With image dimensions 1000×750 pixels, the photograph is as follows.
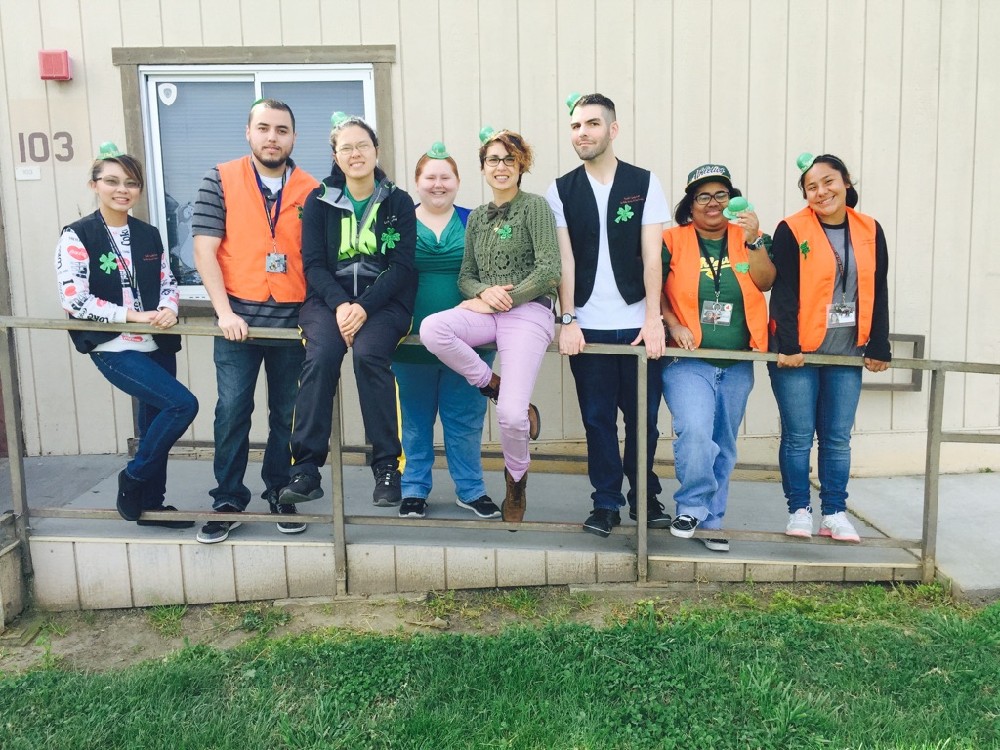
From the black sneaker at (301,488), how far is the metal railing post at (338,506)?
22 centimetres

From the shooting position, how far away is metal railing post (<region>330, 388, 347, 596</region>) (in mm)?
3426

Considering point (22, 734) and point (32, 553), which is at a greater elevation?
point (32, 553)

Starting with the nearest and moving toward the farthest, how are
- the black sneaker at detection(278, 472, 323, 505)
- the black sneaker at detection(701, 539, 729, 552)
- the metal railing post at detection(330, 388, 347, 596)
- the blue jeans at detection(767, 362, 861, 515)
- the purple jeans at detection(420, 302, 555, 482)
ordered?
the black sneaker at detection(278, 472, 323, 505), the purple jeans at detection(420, 302, 555, 482), the metal railing post at detection(330, 388, 347, 596), the blue jeans at detection(767, 362, 861, 515), the black sneaker at detection(701, 539, 729, 552)

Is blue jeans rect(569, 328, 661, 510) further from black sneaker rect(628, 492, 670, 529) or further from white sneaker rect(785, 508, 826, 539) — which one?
Answer: white sneaker rect(785, 508, 826, 539)

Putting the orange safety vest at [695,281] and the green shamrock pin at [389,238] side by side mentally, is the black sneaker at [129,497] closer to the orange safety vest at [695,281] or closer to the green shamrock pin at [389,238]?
the green shamrock pin at [389,238]

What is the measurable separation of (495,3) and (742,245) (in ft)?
7.46

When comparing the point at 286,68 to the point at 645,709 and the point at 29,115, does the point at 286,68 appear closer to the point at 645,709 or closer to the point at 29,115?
the point at 29,115

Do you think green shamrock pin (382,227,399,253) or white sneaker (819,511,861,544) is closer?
green shamrock pin (382,227,399,253)

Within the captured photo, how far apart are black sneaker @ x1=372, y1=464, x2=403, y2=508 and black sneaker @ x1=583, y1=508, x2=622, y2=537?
0.82 metres

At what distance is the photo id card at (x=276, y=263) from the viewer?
11.6 ft

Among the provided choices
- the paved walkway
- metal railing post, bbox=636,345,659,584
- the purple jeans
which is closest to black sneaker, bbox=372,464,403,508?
the paved walkway

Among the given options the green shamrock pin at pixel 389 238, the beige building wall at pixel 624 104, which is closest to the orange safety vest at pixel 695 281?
the green shamrock pin at pixel 389 238

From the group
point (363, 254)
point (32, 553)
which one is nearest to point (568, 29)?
point (363, 254)

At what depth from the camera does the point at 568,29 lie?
15.7ft
